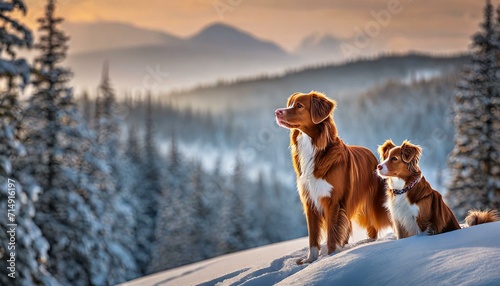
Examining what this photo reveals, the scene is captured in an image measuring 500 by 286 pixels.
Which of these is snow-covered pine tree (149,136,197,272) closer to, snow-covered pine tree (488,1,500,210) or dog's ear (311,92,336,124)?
snow-covered pine tree (488,1,500,210)

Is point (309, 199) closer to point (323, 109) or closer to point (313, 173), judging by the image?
point (313, 173)

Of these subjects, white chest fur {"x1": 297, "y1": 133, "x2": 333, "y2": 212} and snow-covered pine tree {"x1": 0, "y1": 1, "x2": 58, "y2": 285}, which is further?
snow-covered pine tree {"x1": 0, "y1": 1, "x2": 58, "y2": 285}

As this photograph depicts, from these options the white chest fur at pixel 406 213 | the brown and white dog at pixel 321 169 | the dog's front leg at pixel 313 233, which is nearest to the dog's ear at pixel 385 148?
the brown and white dog at pixel 321 169

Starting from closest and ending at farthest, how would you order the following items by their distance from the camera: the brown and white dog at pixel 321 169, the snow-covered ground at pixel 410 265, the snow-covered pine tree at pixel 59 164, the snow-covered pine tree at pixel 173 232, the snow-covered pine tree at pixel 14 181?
1. the snow-covered ground at pixel 410 265
2. the brown and white dog at pixel 321 169
3. the snow-covered pine tree at pixel 14 181
4. the snow-covered pine tree at pixel 59 164
5. the snow-covered pine tree at pixel 173 232

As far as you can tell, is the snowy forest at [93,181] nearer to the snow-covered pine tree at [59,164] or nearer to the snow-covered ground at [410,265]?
the snow-covered pine tree at [59,164]

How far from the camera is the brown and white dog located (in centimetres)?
659

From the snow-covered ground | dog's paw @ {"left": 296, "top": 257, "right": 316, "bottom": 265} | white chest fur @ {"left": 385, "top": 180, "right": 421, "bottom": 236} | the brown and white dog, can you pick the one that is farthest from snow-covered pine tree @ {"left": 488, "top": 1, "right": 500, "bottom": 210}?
the snow-covered ground

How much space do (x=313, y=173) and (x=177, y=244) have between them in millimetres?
34923

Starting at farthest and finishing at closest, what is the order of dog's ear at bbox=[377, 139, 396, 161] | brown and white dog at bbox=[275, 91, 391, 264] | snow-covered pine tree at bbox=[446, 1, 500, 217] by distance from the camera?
snow-covered pine tree at bbox=[446, 1, 500, 217] < dog's ear at bbox=[377, 139, 396, 161] < brown and white dog at bbox=[275, 91, 391, 264]

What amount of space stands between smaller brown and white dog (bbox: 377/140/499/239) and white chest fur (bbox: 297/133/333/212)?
27.1 inches

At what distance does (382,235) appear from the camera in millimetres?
7664

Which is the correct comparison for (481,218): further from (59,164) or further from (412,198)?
(59,164)

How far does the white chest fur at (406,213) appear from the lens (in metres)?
6.52

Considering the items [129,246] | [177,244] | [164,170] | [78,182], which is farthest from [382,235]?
[164,170]
